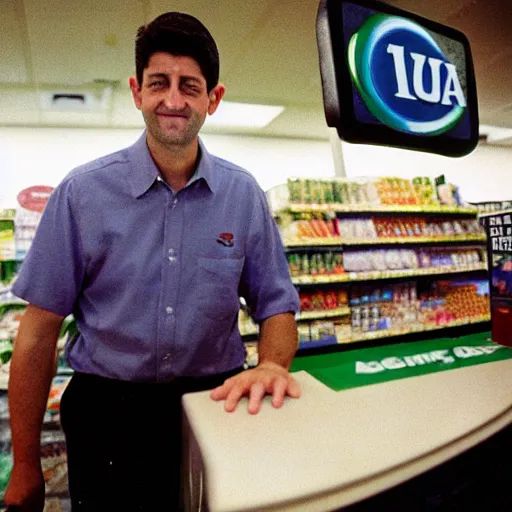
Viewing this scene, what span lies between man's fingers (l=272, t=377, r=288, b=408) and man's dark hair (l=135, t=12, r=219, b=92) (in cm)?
91

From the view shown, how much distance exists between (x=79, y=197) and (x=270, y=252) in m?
0.60

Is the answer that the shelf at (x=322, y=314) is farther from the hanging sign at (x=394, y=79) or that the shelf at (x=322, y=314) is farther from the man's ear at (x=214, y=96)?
the man's ear at (x=214, y=96)

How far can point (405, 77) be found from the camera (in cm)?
136

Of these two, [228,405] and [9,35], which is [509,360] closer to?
[228,405]

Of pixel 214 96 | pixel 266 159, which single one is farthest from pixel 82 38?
pixel 266 159

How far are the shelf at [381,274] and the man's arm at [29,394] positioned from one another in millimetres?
2452

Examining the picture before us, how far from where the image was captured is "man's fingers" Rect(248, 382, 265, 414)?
70 cm

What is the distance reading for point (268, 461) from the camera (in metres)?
0.52

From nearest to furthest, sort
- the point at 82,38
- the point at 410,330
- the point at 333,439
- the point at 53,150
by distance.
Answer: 1. the point at 333,439
2. the point at 82,38
3. the point at 410,330
4. the point at 53,150

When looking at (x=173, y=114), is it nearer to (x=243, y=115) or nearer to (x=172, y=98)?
(x=172, y=98)

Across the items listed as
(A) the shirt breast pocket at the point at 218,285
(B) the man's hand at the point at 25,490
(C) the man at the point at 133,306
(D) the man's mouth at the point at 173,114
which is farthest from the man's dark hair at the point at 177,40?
(B) the man's hand at the point at 25,490

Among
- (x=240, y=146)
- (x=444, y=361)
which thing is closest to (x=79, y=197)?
(x=444, y=361)

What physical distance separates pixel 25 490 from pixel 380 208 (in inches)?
136

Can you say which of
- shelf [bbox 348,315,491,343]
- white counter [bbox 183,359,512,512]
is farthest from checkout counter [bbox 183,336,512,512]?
shelf [bbox 348,315,491,343]
